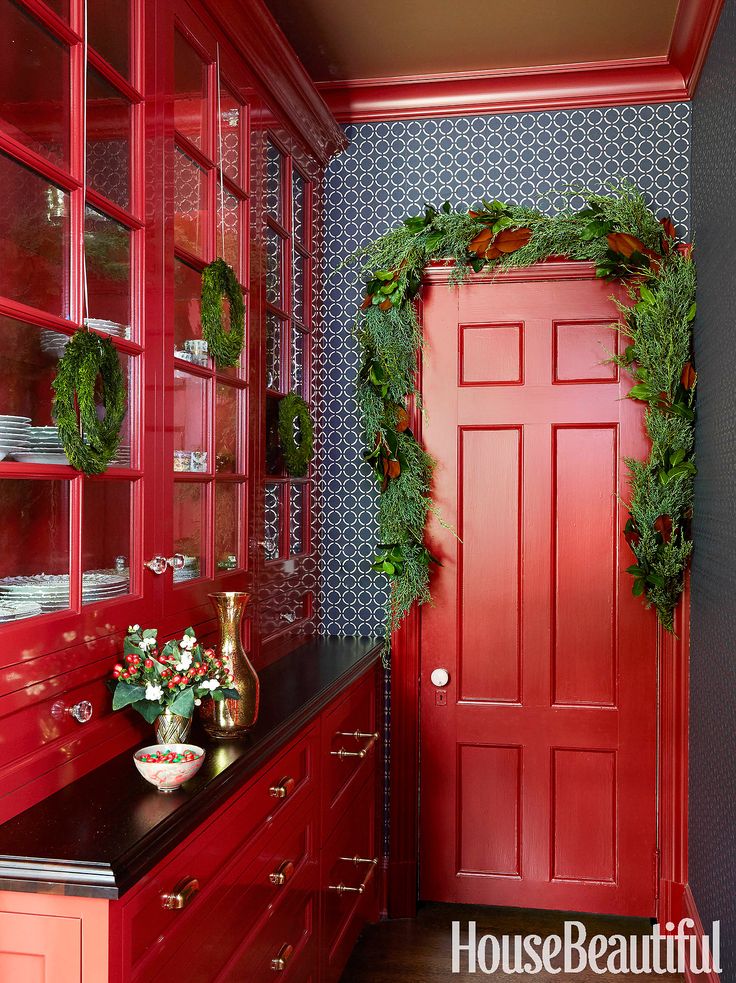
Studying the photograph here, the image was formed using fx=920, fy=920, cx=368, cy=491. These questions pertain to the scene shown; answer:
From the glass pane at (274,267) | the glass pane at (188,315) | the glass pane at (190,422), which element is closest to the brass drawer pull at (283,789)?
the glass pane at (190,422)

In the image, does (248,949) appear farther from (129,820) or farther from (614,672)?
(614,672)

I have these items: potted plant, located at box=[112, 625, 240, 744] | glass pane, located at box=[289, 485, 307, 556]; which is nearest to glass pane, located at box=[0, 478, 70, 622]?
potted plant, located at box=[112, 625, 240, 744]

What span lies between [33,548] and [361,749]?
1.64m

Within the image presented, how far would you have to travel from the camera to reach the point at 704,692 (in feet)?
9.87

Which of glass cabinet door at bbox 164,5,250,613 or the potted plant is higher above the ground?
glass cabinet door at bbox 164,5,250,613

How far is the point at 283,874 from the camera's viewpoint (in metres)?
2.17

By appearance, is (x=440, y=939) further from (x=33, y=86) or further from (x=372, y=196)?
(x=33, y=86)

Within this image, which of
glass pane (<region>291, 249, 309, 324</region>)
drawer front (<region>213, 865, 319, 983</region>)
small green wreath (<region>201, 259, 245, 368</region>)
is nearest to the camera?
drawer front (<region>213, 865, 319, 983</region>)

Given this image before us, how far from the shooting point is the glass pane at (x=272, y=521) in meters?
3.07

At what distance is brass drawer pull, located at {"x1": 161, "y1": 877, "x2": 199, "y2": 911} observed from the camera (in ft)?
5.01

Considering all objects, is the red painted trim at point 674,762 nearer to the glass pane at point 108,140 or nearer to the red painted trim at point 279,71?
the red painted trim at point 279,71

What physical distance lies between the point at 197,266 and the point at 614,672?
Answer: 86.4 inches

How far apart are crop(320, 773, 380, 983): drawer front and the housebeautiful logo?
377 mm

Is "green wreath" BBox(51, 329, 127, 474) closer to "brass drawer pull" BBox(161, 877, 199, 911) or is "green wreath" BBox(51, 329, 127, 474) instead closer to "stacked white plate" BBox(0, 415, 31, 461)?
"stacked white plate" BBox(0, 415, 31, 461)
